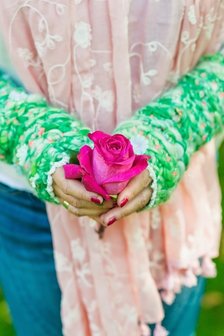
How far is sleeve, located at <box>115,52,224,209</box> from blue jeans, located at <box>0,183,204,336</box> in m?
0.29

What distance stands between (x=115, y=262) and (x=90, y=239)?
0.21ft

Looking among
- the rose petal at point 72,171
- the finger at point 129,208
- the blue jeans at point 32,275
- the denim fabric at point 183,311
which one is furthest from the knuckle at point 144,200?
the denim fabric at point 183,311

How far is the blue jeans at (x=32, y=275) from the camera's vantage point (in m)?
1.47

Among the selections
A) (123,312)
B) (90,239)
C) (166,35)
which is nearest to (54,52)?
(166,35)

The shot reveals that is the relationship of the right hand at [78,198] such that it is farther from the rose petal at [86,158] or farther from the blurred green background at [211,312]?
the blurred green background at [211,312]

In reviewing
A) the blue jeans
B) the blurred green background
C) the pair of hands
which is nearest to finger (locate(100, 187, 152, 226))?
the pair of hands

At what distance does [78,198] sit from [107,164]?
0.31 feet

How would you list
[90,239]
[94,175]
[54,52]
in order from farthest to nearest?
[90,239]
[54,52]
[94,175]

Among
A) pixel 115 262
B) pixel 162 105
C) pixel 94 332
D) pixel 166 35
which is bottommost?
pixel 94 332

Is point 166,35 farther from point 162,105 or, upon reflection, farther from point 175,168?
point 175,168

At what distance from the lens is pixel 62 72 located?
4.19ft

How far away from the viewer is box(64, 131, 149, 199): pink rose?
1.11 m

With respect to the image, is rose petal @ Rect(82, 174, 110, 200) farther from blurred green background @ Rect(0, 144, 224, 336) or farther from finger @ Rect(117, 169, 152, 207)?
blurred green background @ Rect(0, 144, 224, 336)

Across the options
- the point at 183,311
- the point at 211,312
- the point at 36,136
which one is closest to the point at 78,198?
the point at 36,136
